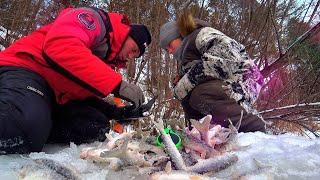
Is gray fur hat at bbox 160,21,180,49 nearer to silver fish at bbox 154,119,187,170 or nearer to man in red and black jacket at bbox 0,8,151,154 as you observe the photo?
man in red and black jacket at bbox 0,8,151,154

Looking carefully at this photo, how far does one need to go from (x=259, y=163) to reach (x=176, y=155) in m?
0.25

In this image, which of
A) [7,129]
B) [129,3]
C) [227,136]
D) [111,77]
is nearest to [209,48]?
[111,77]

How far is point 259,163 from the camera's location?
1.38 m

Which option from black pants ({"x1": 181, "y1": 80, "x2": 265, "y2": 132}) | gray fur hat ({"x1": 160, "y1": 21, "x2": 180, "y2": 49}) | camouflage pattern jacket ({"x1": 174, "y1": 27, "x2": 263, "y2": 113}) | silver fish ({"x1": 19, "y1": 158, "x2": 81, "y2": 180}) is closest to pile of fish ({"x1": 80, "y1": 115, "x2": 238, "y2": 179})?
silver fish ({"x1": 19, "y1": 158, "x2": 81, "y2": 180})

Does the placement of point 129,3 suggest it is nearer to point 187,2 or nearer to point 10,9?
point 187,2

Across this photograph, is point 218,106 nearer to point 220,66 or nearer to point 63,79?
point 220,66

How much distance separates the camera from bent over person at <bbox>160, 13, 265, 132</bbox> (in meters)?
2.92

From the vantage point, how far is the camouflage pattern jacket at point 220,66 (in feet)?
9.66

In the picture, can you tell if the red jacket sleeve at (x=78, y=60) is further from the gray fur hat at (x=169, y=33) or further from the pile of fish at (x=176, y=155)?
the gray fur hat at (x=169, y=33)

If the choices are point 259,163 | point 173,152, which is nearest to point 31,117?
point 173,152

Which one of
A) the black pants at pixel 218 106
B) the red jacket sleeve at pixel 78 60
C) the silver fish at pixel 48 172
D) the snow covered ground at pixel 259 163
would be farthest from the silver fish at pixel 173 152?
the black pants at pixel 218 106

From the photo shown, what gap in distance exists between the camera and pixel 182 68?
323 centimetres

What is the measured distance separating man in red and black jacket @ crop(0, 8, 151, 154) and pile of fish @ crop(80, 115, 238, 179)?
345 mm

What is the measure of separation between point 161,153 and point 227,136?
290 millimetres
